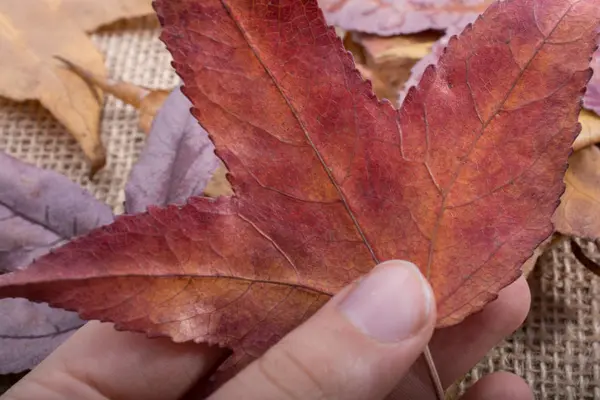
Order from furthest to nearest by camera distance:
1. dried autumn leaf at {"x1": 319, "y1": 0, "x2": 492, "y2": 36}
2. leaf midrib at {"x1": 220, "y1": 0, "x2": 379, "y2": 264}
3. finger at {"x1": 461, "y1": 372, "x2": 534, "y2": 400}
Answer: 1. dried autumn leaf at {"x1": 319, "y1": 0, "x2": 492, "y2": 36}
2. finger at {"x1": 461, "y1": 372, "x2": 534, "y2": 400}
3. leaf midrib at {"x1": 220, "y1": 0, "x2": 379, "y2": 264}

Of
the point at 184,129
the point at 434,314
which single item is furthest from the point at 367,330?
the point at 184,129

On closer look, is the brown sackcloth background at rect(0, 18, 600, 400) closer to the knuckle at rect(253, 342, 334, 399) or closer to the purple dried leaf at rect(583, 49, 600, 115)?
the purple dried leaf at rect(583, 49, 600, 115)

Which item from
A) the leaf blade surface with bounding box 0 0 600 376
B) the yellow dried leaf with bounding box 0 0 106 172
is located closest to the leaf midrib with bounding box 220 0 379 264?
the leaf blade surface with bounding box 0 0 600 376

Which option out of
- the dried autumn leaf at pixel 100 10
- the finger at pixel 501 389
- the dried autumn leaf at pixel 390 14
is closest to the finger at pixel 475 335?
the finger at pixel 501 389

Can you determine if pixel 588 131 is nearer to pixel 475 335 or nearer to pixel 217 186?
pixel 475 335

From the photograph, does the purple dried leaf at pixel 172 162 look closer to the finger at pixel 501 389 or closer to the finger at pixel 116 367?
the finger at pixel 116 367

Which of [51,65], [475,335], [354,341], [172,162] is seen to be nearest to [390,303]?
[354,341]

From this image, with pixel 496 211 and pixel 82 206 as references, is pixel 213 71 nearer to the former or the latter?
pixel 496 211

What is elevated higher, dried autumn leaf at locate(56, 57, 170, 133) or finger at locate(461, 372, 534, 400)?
dried autumn leaf at locate(56, 57, 170, 133)
